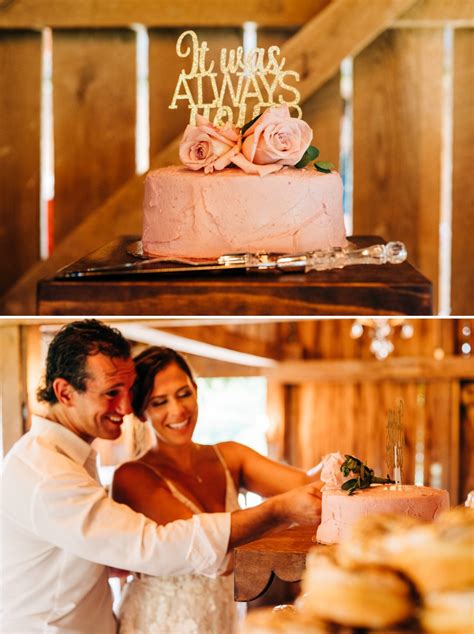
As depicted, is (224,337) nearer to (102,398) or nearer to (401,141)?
(102,398)

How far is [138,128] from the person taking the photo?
299cm

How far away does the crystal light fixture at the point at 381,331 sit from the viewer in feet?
4.59

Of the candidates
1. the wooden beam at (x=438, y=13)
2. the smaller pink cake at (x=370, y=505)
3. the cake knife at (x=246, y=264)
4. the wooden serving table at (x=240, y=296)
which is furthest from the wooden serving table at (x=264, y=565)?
the wooden beam at (x=438, y=13)

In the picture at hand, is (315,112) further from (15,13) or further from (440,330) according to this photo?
(440,330)

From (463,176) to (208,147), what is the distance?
4.81ft

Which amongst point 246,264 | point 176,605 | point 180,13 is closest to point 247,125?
point 246,264

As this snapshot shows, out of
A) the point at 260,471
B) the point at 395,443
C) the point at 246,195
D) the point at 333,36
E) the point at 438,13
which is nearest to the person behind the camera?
the point at 395,443

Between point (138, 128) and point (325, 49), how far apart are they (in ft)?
1.93

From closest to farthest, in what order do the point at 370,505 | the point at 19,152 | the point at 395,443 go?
the point at 370,505 < the point at 395,443 < the point at 19,152

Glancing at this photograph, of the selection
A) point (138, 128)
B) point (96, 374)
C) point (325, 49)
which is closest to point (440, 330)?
point (96, 374)

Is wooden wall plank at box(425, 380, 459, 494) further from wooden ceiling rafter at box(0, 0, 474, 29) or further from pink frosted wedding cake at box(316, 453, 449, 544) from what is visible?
wooden ceiling rafter at box(0, 0, 474, 29)

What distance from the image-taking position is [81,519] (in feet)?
4.24

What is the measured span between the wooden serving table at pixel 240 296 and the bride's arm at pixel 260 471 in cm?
21

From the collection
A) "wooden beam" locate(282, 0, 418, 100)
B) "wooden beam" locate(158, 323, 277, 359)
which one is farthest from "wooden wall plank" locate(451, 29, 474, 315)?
"wooden beam" locate(158, 323, 277, 359)
